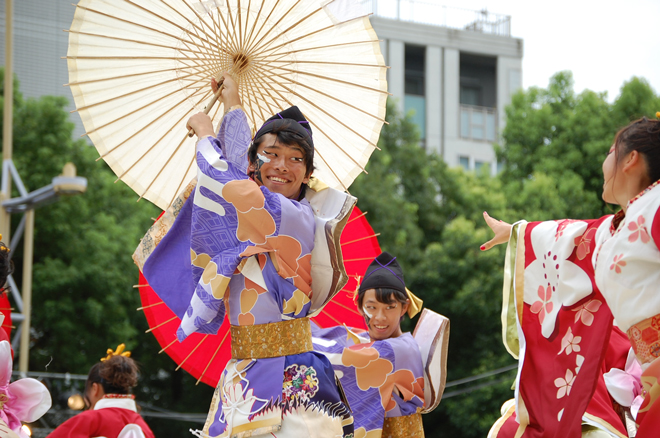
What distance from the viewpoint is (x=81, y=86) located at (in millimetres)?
3512

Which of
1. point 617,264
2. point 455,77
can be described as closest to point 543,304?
point 617,264

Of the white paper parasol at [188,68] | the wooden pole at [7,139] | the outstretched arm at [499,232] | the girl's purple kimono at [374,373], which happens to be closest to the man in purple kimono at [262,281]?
the white paper parasol at [188,68]

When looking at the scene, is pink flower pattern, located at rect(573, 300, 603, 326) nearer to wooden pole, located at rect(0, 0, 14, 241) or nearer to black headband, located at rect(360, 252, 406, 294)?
black headband, located at rect(360, 252, 406, 294)

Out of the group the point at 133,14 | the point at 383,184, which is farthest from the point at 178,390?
the point at 133,14

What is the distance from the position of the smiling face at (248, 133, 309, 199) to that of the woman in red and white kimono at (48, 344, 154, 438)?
7.68 ft

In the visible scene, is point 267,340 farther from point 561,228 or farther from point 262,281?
point 561,228

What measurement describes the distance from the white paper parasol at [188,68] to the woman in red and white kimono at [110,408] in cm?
183

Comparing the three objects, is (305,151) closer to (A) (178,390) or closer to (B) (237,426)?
(B) (237,426)

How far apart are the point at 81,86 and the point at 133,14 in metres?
0.41

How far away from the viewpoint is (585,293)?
307 cm

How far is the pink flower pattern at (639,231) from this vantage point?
2.74 meters

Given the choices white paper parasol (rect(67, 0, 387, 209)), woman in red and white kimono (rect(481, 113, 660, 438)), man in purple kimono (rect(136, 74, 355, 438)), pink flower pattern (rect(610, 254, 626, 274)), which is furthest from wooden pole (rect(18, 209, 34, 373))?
pink flower pattern (rect(610, 254, 626, 274))

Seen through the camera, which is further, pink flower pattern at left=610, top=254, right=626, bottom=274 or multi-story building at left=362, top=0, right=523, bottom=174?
multi-story building at left=362, top=0, right=523, bottom=174

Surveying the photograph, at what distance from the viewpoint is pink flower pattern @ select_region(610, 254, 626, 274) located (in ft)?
9.14
